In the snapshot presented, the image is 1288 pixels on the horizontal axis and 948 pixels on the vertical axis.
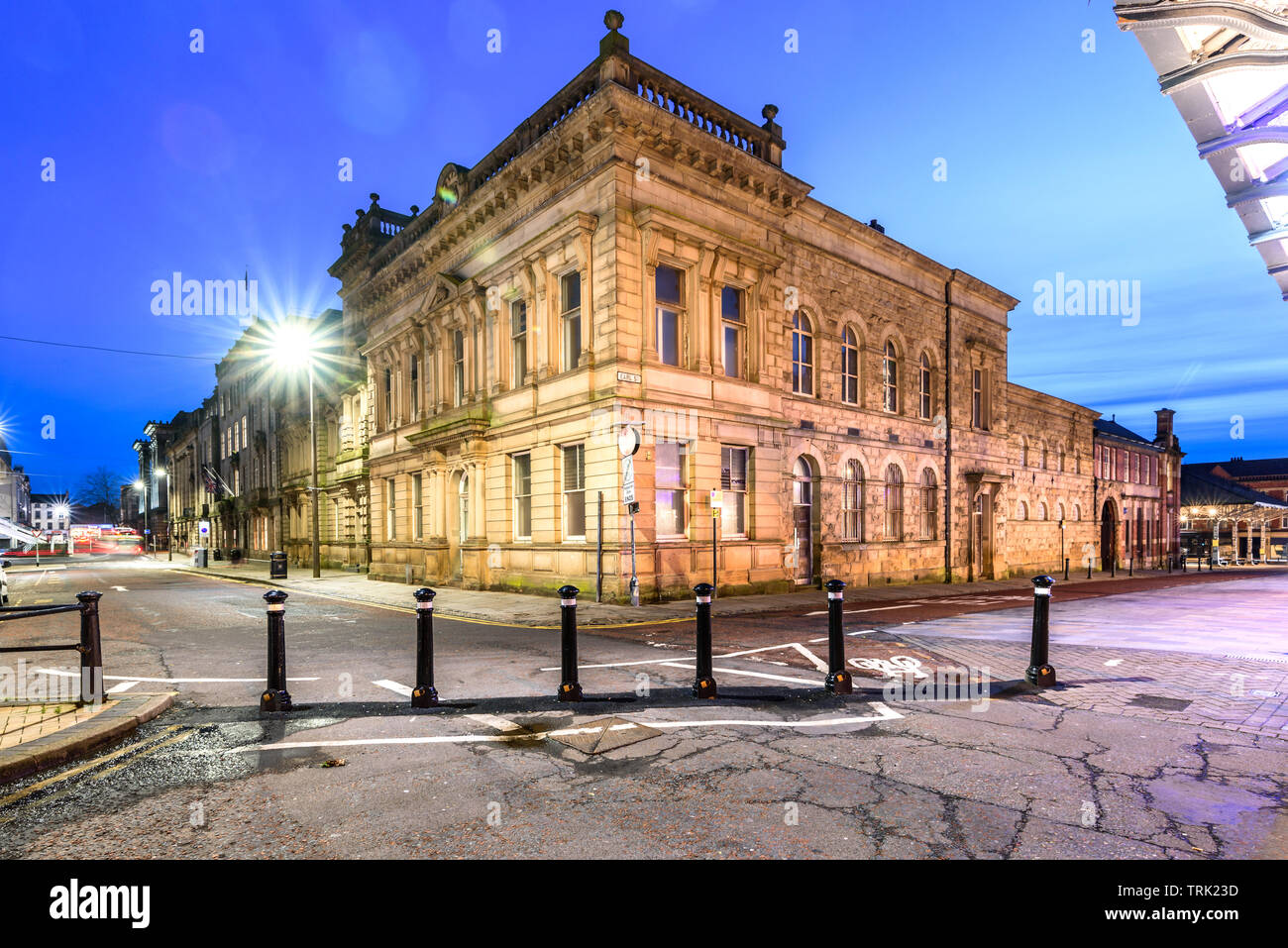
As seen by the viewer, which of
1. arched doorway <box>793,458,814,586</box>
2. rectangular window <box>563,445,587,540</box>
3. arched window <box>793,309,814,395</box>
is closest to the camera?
rectangular window <box>563,445,587,540</box>

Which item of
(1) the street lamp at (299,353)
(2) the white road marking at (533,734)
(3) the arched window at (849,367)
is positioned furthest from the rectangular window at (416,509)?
(2) the white road marking at (533,734)

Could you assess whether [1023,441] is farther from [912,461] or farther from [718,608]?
[718,608]

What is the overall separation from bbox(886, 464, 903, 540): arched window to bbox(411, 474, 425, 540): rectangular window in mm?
16605

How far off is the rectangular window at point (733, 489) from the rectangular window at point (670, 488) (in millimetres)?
1409

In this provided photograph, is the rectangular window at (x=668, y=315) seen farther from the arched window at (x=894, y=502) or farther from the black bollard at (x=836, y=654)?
the black bollard at (x=836, y=654)

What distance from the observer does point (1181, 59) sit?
3557mm

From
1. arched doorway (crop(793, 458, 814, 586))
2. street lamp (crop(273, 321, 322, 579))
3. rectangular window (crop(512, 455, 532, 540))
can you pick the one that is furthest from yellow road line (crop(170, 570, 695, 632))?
street lamp (crop(273, 321, 322, 579))

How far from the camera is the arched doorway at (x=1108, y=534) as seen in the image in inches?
1623

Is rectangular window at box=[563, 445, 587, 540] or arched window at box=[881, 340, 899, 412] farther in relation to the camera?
arched window at box=[881, 340, 899, 412]

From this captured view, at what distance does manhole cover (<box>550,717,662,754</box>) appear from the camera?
5.20m

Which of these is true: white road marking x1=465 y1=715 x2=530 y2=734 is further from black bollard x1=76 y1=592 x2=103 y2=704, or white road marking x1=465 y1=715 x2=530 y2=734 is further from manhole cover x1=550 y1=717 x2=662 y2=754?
black bollard x1=76 y1=592 x2=103 y2=704

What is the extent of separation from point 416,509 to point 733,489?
1255cm
